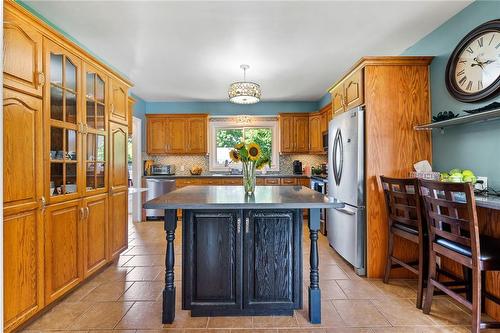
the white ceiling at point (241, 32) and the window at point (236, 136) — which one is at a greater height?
the white ceiling at point (241, 32)

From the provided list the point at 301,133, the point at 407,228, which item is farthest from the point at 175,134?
the point at 407,228

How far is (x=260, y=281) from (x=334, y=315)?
635 millimetres

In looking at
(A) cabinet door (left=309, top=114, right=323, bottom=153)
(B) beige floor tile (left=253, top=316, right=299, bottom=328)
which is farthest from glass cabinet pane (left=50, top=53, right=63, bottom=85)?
(A) cabinet door (left=309, top=114, right=323, bottom=153)

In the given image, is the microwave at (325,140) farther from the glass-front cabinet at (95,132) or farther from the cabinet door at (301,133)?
the glass-front cabinet at (95,132)

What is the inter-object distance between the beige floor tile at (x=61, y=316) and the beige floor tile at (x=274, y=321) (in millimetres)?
1340

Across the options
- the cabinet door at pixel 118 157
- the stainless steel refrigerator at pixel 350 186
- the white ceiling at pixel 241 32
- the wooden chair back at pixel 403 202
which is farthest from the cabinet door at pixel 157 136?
the wooden chair back at pixel 403 202

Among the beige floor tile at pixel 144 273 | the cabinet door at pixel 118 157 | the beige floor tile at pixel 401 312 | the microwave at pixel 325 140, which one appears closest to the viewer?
the beige floor tile at pixel 401 312

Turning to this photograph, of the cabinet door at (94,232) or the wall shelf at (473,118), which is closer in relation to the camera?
the wall shelf at (473,118)

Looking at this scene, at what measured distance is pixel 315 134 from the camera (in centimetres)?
571

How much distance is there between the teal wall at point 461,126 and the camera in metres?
2.21

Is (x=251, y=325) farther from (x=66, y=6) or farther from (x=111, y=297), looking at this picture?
(x=66, y=6)

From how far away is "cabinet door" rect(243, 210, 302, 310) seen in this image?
2.02m

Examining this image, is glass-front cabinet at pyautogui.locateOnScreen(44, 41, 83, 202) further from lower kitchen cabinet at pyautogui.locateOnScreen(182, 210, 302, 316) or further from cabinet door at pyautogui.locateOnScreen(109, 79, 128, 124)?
lower kitchen cabinet at pyautogui.locateOnScreen(182, 210, 302, 316)

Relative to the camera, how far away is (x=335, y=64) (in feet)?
12.7
